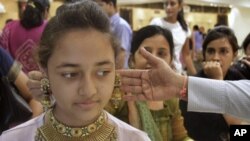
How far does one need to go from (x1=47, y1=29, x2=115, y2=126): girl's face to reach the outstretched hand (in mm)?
403

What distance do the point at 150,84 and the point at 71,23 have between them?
55 centimetres

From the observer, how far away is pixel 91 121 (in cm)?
113

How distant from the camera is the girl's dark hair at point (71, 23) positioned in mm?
1069

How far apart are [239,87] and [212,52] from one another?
3.04 ft

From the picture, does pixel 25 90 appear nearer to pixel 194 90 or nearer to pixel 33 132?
pixel 33 132

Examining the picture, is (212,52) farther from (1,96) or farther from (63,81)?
(63,81)

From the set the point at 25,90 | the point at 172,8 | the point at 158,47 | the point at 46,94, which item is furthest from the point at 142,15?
the point at 46,94

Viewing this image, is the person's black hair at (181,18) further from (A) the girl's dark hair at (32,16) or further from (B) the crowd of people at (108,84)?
(A) the girl's dark hair at (32,16)

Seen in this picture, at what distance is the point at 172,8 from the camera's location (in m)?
3.26

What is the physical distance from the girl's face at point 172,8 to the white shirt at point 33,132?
7.24 ft

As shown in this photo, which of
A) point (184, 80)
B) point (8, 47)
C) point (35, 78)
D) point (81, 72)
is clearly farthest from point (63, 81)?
point (8, 47)

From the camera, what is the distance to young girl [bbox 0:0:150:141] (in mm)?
1022

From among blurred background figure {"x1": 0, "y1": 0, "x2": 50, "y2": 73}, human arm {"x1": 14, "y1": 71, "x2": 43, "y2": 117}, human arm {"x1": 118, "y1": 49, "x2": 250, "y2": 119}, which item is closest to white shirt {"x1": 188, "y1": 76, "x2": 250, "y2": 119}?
human arm {"x1": 118, "y1": 49, "x2": 250, "y2": 119}

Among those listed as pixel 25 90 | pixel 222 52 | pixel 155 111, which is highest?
pixel 222 52
